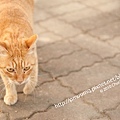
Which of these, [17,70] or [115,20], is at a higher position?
[17,70]

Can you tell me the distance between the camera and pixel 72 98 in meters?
2.57

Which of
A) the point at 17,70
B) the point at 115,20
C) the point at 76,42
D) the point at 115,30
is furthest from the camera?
the point at 115,20

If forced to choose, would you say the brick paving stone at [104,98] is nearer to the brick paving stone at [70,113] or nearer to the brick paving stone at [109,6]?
the brick paving stone at [70,113]

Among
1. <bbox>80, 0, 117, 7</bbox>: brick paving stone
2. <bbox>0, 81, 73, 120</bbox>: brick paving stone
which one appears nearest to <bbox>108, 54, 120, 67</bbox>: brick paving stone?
<bbox>0, 81, 73, 120</bbox>: brick paving stone

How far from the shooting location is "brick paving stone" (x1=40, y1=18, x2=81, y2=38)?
362 cm

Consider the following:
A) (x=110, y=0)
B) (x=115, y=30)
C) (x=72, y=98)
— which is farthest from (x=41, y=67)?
(x=110, y=0)

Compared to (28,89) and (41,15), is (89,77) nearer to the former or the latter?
(28,89)

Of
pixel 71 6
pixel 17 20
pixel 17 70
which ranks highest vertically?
pixel 17 20

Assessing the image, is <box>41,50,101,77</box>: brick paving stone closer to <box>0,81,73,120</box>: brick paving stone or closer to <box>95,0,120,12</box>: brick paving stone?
<box>0,81,73,120</box>: brick paving stone

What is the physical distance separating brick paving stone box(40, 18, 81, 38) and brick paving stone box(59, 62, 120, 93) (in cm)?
77

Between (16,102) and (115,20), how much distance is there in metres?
2.07

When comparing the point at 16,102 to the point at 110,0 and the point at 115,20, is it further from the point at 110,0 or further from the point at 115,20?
the point at 110,0

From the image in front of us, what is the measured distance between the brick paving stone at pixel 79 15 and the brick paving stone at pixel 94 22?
0.27ft

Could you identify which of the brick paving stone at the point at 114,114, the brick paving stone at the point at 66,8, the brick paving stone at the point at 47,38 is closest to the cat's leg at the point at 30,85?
the brick paving stone at the point at 114,114
